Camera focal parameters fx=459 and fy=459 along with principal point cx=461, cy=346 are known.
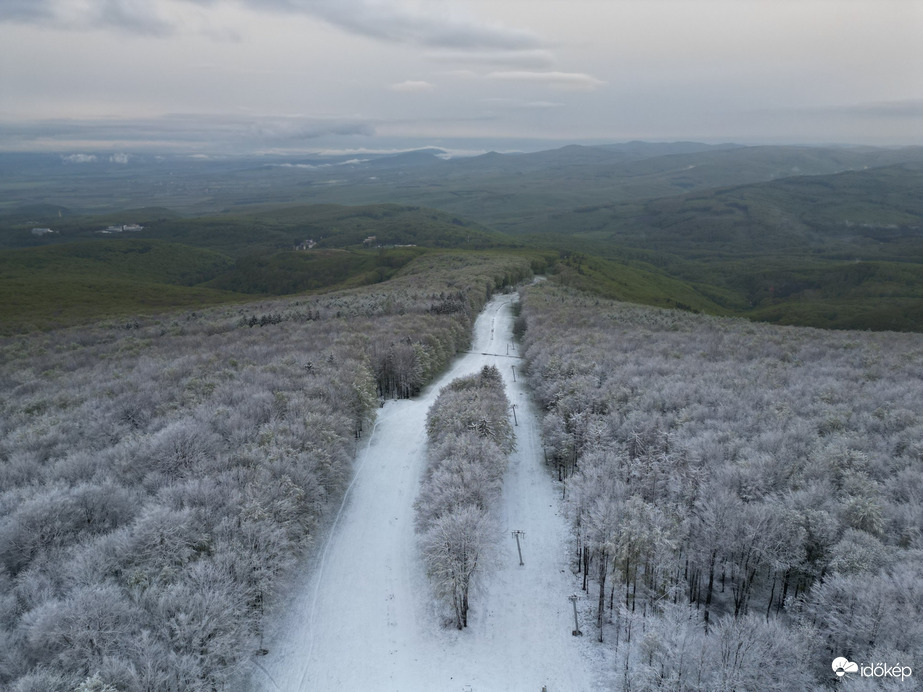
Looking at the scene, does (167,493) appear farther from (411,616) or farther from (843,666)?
(843,666)

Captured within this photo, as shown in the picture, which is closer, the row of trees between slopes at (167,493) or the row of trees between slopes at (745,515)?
the row of trees between slopes at (167,493)

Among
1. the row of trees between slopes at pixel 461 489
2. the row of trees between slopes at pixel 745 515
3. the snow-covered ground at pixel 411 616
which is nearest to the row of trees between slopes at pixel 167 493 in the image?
the snow-covered ground at pixel 411 616

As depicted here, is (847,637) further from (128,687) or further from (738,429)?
(128,687)

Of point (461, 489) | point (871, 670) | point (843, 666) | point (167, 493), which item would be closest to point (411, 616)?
point (461, 489)

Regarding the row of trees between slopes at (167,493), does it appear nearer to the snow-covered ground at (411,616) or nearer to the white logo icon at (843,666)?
the snow-covered ground at (411,616)

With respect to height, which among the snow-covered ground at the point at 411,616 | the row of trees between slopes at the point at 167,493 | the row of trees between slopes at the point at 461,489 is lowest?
the snow-covered ground at the point at 411,616

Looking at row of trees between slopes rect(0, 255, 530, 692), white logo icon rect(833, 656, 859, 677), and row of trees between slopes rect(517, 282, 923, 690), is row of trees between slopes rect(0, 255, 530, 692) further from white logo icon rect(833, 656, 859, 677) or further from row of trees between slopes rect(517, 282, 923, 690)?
white logo icon rect(833, 656, 859, 677)

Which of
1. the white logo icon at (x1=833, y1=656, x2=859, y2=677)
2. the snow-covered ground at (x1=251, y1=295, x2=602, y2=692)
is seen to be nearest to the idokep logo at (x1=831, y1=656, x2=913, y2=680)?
the white logo icon at (x1=833, y1=656, x2=859, y2=677)
